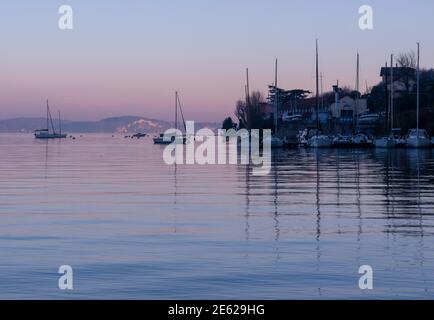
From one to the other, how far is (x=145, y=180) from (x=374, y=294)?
31269 mm

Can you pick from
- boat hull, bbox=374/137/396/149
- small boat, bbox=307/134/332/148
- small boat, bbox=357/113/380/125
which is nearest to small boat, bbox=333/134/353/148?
small boat, bbox=307/134/332/148

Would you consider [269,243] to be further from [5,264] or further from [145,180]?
[145,180]

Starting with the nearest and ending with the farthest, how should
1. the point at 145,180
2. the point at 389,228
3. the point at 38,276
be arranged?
the point at 38,276, the point at 389,228, the point at 145,180

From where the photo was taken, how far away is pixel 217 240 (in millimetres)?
20719

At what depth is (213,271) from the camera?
647 inches

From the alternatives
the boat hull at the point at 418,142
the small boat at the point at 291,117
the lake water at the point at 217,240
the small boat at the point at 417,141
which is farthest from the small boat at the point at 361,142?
the small boat at the point at 291,117

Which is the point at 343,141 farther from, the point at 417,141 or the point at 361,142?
the point at 417,141

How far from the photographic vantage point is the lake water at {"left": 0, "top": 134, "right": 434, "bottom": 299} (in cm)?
1502

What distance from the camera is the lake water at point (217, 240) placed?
15023mm

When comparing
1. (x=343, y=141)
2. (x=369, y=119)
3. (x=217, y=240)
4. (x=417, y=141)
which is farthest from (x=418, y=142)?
(x=217, y=240)

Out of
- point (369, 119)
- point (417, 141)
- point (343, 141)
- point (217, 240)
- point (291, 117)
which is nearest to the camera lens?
point (217, 240)

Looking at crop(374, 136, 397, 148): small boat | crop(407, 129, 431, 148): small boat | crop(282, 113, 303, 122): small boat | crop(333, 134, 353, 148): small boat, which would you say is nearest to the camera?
crop(407, 129, 431, 148): small boat

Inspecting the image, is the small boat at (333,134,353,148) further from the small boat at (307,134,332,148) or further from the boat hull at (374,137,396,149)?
the boat hull at (374,137,396,149)
